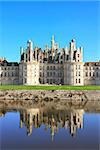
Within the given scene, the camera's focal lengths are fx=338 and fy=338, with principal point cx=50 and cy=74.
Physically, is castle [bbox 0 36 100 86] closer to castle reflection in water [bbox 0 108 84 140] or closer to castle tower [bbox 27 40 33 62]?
castle tower [bbox 27 40 33 62]

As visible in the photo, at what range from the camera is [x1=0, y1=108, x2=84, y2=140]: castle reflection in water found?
30.5 metres

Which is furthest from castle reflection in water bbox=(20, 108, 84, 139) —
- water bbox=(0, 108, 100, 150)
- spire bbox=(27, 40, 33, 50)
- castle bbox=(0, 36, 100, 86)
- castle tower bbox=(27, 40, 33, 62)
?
spire bbox=(27, 40, 33, 50)

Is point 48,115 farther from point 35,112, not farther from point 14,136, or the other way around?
point 14,136

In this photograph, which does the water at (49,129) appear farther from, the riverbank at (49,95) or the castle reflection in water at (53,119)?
the riverbank at (49,95)

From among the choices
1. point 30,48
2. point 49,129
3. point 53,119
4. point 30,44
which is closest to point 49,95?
point 53,119

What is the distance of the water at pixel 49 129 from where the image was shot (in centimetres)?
2359

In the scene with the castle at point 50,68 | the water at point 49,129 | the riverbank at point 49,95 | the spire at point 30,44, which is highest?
the spire at point 30,44

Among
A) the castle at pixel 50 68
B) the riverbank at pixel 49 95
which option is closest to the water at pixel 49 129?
the riverbank at pixel 49 95

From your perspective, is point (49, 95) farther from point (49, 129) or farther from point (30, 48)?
point (30, 48)

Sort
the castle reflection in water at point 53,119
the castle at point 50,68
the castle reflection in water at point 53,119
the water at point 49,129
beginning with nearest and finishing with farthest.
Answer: the water at point 49,129 → the castle reflection in water at point 53,119 → the castle reflection in water at point 53,119 → the castle at point 50,68

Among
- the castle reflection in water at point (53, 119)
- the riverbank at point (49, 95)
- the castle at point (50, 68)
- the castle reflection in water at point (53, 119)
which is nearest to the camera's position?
the castle reflection in water at point (53, 119)

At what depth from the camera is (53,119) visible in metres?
34.9

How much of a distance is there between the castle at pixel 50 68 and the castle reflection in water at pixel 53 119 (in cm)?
5267

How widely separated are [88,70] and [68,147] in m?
79.8
